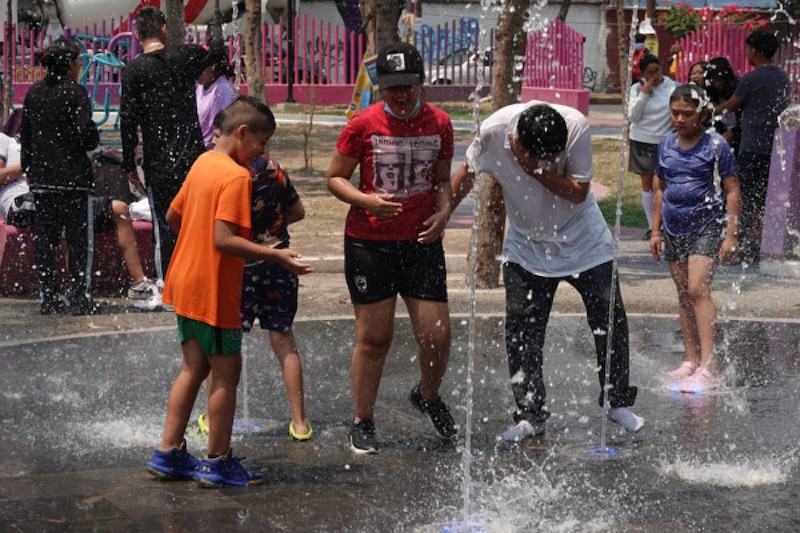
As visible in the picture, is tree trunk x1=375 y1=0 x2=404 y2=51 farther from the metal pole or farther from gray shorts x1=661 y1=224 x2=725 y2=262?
the metal pole

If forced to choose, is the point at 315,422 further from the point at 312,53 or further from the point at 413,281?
the point at 312,53

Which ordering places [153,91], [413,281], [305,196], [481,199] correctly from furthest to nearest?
[305,196] → [481,199] → [153,91] → [413,281]

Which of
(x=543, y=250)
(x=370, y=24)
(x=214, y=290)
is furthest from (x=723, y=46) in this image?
(x=214, y=290)

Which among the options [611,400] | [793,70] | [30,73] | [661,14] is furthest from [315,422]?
[661,14]

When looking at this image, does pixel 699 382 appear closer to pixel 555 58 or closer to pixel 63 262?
pixel 63 262

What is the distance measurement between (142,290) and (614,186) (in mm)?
8698

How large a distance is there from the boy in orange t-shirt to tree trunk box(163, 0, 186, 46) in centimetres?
825

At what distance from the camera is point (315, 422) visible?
21.7 feet

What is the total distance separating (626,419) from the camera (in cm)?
638

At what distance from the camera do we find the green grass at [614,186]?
14.6m

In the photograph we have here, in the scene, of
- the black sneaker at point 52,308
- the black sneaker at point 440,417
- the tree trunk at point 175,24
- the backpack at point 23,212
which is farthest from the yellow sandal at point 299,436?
the tree trunk at point 175,24

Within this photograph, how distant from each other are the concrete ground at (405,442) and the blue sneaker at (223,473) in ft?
0.18

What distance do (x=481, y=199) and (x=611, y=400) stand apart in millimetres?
4308

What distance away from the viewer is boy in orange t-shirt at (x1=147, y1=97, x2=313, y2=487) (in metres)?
5.41
